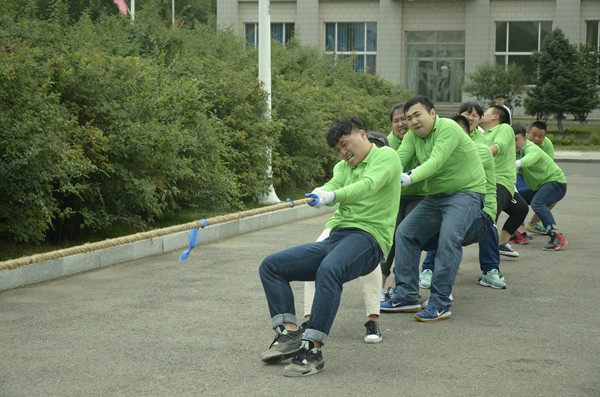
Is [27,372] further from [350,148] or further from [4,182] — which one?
[4,182]

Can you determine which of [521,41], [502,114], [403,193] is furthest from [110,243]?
[521,41]

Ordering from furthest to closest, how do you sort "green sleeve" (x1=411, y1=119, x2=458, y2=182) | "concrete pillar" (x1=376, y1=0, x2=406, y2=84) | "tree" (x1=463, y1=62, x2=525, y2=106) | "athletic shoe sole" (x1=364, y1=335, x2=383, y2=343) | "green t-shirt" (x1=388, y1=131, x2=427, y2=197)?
"concrete pillar" (x1=376, y1=0, x2=406, y2=84) → "tree" (x1=463, y1=62, x2=525, y2=106) → "green t-shirt" (x1=388, y1=131, x2=427, y2=197) → "green sleeve" (x1=411, y1=119, x2=458, y2=182) → "athletic shoe sole" (x1=364, y1=335, x2=383, y2=343)

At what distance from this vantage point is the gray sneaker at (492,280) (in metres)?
8.43

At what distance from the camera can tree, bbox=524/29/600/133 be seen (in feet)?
134

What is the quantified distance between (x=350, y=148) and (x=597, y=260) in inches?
199

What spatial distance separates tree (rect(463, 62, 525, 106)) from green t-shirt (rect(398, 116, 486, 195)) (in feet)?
124

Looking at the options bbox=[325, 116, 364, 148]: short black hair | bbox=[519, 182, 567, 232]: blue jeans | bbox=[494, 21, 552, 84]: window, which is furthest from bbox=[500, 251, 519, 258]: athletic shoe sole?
bbox=[494, 21, 552, 84]: window

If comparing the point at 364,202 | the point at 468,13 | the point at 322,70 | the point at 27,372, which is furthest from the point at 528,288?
the point at 468,13

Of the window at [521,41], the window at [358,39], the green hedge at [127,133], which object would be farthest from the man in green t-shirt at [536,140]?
the window at [358,39]

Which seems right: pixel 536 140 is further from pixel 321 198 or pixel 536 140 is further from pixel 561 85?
pixel 561 85

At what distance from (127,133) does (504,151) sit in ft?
14.3

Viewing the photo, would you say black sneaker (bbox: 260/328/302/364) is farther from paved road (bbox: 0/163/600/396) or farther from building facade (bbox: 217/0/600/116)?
building facade (bbox: 217/0/600/116)

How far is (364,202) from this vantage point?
6.19 meters

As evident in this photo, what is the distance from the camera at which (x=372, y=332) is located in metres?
6.38
